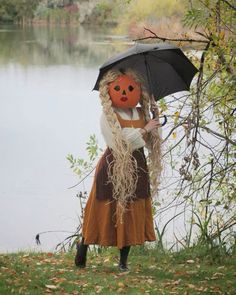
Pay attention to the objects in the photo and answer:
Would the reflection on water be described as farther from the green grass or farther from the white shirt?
the white shirt

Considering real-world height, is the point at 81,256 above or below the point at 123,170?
below

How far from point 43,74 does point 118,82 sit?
1923cm

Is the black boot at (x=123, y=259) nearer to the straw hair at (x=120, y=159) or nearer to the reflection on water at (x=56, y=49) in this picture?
the straw hair at (x=120, y=159)

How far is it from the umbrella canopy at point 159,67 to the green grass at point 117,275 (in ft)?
4.66

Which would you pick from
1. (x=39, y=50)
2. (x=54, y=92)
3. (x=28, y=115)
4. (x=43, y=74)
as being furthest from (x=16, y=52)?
(x=28, y=115)

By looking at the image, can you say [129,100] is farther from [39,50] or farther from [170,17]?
[39,50]

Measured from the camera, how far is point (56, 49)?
32.5 metres

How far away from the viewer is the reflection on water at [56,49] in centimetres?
2623

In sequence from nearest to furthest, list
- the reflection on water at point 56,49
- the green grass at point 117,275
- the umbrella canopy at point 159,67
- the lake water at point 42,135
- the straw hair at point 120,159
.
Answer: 1. the green grass at point 117,275
2. the straw hair at point 120,159
3. the umbrella canopy at point 159,67
4. the lake water at point 42,135
5. the reflection on water at point 56,49

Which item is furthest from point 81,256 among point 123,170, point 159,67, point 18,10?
point 18,10

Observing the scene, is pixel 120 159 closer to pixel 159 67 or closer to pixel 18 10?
pixel 159 67

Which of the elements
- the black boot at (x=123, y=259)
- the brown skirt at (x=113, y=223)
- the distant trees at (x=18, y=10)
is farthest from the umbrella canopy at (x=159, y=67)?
the distant trees at (x=18, y=10)

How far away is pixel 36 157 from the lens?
45.3ft

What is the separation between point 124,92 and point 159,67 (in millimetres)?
435
